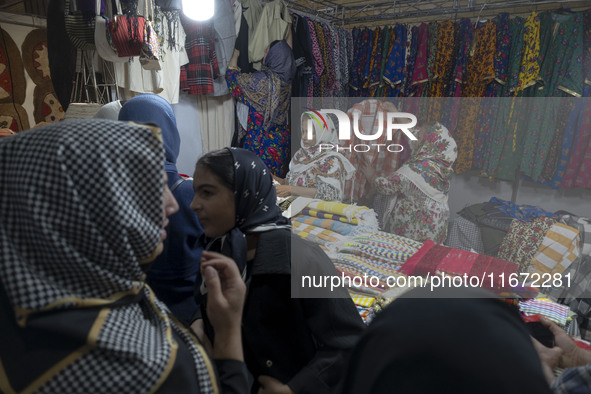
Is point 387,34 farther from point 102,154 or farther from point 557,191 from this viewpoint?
→ point 102,154

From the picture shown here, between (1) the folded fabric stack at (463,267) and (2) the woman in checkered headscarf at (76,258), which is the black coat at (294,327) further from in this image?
(1) the folded fabric stack at (463,267)

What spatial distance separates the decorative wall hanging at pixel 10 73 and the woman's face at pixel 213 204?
1.99 meters

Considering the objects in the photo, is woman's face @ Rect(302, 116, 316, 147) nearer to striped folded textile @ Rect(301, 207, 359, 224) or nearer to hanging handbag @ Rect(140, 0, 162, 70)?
striped folded textile @ Rect(301, 207, 359, 224)

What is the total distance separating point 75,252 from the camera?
1.64 feet

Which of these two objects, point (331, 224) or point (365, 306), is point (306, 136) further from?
point (365, 306)

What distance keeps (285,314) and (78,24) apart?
75.7 inches

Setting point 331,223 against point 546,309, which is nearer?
point 546,309

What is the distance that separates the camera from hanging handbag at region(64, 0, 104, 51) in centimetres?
191

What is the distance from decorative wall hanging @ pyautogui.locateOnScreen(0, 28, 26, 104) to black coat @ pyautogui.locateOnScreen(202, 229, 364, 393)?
2261 millimetres

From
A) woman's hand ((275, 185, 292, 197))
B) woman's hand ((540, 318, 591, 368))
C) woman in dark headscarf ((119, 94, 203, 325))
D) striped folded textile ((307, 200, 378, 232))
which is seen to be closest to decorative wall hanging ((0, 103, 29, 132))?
woman in dark headscarf ((119, 94, 203, 325))

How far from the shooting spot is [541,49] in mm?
3191

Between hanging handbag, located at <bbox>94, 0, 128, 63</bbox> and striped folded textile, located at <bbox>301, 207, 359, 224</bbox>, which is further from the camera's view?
striped folded textile, located at <bbox>301, 207, 359, 224</bbox>

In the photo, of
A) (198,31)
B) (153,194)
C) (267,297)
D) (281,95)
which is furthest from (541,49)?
(153,194)

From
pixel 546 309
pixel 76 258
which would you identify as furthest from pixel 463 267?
pixel 76 258
